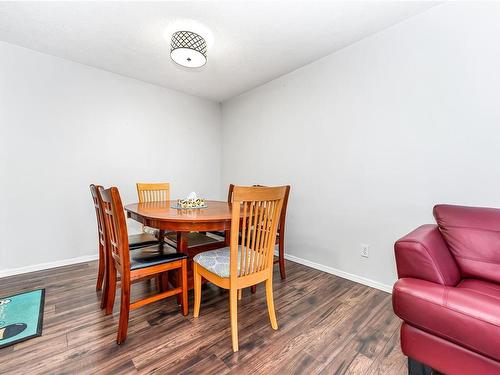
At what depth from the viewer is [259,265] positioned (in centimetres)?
155

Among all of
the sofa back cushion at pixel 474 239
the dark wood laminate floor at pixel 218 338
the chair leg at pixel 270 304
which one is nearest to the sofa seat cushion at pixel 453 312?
the sofa back cushion at pixel 474 239

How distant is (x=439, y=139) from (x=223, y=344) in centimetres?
220

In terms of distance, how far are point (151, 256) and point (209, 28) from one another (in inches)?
80.2

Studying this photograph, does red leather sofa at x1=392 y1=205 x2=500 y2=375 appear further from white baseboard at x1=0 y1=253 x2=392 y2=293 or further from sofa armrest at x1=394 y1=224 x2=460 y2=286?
white baseboard at x1=0 y1=253 x2=392 y2=293

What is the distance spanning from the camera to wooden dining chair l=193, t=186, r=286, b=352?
135 centimetres

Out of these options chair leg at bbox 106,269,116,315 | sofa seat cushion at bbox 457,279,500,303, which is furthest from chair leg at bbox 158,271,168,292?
sofa seat cushion at bbox 457,279,500,303

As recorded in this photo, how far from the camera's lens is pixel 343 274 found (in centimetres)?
242

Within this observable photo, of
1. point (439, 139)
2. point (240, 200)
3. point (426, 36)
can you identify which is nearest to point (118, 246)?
point (240, 200)

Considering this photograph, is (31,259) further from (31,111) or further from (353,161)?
(353,161)

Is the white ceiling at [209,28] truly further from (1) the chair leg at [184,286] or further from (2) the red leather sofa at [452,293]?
(1) the chair leg at [184,286]

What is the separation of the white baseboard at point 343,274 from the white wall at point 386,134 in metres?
0.02

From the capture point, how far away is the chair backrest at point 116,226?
4.55 feet

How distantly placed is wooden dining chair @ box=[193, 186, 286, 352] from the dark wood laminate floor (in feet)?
0.49

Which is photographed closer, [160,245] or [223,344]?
[223,344]
